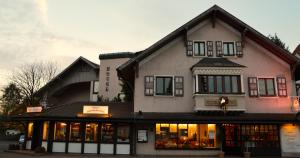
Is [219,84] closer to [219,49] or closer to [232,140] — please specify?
[219,49]

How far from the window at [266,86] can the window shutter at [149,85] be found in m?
7.98

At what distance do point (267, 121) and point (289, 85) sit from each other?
401 centimetres

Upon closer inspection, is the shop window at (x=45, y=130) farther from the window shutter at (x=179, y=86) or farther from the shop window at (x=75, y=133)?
the window shutter at (x=179, y=86)

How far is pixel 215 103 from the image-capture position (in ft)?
67.9

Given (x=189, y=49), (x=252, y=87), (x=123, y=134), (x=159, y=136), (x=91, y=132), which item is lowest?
(x=159, y=136)

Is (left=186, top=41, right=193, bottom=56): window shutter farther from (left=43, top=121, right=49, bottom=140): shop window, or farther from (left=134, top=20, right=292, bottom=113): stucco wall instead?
(left=43, top=121, right=49, bottom=140): shop window

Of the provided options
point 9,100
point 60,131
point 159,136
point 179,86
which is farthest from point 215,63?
point 9,100

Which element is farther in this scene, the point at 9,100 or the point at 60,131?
the point at 9,100

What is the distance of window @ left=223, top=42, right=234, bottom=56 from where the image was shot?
22.8m

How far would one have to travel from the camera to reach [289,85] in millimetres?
22328

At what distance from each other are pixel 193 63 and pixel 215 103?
11.8 feet

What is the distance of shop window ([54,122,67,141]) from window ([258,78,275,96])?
14540 millimetres

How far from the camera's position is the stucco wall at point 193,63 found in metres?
21.7

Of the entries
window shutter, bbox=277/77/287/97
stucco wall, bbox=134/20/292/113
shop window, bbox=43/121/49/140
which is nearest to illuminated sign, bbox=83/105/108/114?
stucco wall, bbox=134/20/292/113
